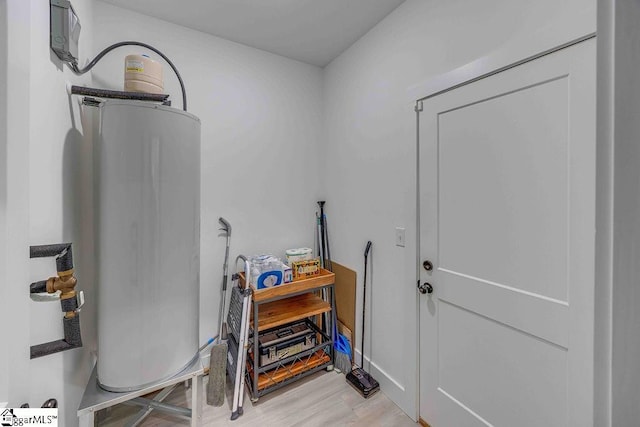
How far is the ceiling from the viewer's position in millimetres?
1736

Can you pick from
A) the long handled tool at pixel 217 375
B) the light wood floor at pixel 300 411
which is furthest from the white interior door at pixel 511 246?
the long handled tool at pixel 217 375

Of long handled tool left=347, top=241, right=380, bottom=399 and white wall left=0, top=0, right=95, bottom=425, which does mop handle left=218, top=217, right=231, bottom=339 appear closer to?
white wall left=0, top=0, right=95, bottom=425

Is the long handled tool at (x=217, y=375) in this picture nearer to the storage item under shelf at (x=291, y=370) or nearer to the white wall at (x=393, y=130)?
the storage item under shelf at (x=291, y=370)

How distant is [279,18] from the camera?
1.88 m

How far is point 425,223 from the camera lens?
1613 mm

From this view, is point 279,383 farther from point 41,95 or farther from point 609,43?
point 609,43

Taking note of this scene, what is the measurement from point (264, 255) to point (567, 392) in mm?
1943

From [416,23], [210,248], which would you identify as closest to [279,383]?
[210,248]

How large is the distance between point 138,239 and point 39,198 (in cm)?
39

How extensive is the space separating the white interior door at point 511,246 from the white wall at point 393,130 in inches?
4.9

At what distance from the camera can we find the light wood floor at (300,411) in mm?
1662

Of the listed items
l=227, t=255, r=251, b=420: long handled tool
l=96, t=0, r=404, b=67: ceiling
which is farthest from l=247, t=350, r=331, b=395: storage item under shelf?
l=96, t=0, r=404, b=67: ceiling

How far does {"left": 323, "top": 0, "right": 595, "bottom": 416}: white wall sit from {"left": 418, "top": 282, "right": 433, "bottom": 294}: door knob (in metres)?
0.06

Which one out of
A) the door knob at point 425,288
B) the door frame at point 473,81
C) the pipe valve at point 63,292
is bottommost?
the door knob at point 425,288
